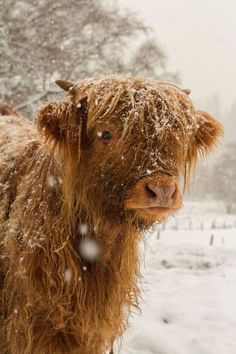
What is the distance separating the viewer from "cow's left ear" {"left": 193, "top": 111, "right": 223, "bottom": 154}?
2699 mm

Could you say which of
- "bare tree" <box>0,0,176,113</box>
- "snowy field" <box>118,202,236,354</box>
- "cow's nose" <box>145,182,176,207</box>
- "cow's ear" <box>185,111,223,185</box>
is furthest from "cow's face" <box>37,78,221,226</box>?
"bare tree" <box>0,0,176,113</box>

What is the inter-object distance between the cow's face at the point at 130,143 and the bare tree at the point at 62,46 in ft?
26.7

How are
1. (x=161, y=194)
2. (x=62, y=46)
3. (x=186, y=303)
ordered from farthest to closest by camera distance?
(x=62, y=46), (x=186, y=303), (x=161, y=194)

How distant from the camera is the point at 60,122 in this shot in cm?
242

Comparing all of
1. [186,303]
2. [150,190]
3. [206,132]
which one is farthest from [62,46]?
[150,190]

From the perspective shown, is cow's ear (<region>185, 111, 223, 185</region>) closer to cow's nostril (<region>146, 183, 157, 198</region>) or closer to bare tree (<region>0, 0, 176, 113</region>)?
cow's nostril (<region>146, 183, 157, 198</region>)

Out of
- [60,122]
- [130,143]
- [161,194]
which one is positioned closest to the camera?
[161,194]

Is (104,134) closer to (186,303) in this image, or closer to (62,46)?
(186,303)

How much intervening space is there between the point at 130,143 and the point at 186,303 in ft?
10.5

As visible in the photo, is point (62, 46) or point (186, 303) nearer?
point (186, 303)

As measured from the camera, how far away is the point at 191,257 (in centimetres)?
689

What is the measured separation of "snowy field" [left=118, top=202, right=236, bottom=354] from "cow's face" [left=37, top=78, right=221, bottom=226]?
947 mm

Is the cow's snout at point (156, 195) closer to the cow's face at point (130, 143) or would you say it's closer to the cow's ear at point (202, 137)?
the cow's face at point (130, 143)

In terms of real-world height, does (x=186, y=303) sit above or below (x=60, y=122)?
below
